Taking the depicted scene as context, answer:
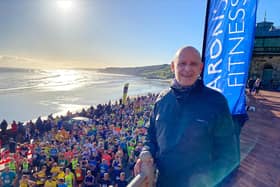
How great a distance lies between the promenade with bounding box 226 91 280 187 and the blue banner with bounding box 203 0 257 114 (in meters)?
1.35

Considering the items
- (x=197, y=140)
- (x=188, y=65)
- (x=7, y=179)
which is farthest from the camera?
(x=7, y=179)

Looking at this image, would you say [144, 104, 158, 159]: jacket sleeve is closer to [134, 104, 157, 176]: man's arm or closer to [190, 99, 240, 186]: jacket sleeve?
[134, 104, 157, 176]: man's arm

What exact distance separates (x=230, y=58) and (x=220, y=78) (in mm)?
358

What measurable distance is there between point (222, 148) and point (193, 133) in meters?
0.24

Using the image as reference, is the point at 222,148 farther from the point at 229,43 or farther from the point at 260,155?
the point at 260,155

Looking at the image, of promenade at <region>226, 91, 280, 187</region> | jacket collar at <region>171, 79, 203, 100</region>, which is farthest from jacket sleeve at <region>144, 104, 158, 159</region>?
promenade at <region>226, 91, 280, 187</region>

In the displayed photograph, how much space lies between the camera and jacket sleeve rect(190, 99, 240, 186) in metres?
1.89

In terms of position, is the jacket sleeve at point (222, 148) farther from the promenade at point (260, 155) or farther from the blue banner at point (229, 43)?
the blue banner at point (229, 43)

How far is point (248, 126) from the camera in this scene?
7.51 metres

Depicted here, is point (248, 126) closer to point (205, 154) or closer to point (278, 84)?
point (205, 154)

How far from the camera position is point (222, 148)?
1907 millimetres

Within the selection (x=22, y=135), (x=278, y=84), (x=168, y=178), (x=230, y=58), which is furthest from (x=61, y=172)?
(x=278, y=84)

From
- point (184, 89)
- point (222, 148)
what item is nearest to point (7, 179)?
point (184, 89)

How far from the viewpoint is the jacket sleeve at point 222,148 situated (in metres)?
1.89
